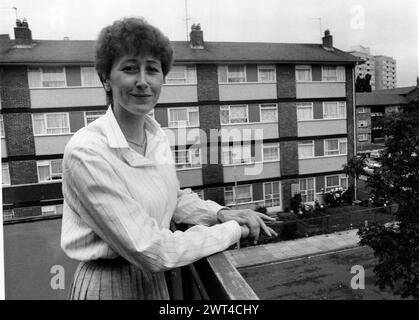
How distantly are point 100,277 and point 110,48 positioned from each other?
0.42 metres

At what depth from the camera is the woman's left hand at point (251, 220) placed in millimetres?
668

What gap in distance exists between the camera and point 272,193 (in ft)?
28.2

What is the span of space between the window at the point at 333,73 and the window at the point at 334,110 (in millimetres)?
604

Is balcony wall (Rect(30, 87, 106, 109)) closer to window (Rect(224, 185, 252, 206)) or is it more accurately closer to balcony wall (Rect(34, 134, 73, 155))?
balcony wall (Rect(34, 134, 73, 155))

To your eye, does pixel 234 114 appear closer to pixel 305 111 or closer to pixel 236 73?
pixel 236 73

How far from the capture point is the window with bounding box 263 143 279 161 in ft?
27.6

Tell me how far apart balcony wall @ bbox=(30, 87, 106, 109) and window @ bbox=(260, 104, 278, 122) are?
351 centimetres

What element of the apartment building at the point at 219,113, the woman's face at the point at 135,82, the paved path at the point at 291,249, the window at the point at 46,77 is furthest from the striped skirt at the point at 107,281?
the window at the point at 46,77

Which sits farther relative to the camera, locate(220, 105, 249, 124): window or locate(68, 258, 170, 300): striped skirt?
locate(220, 105, 249, 124): window

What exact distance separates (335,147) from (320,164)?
601 millimetres

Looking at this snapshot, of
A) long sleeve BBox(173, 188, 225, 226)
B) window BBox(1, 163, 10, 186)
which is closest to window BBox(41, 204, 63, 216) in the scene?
window BBox(1, 163, 10, 186)

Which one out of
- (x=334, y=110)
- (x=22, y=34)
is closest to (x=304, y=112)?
(x=334, y=110)

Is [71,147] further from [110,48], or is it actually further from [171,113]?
[171,113]

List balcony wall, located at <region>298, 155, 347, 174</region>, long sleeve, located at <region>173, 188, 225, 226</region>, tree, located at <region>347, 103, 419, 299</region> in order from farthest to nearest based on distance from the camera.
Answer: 1. balcony wall, located at <region>298, 155, 347, 174</region>
2. tree, located at <region>347, 103, 419, 299</region>
3. long sleeve, located at <region>173, 188, 225, 226</region>
